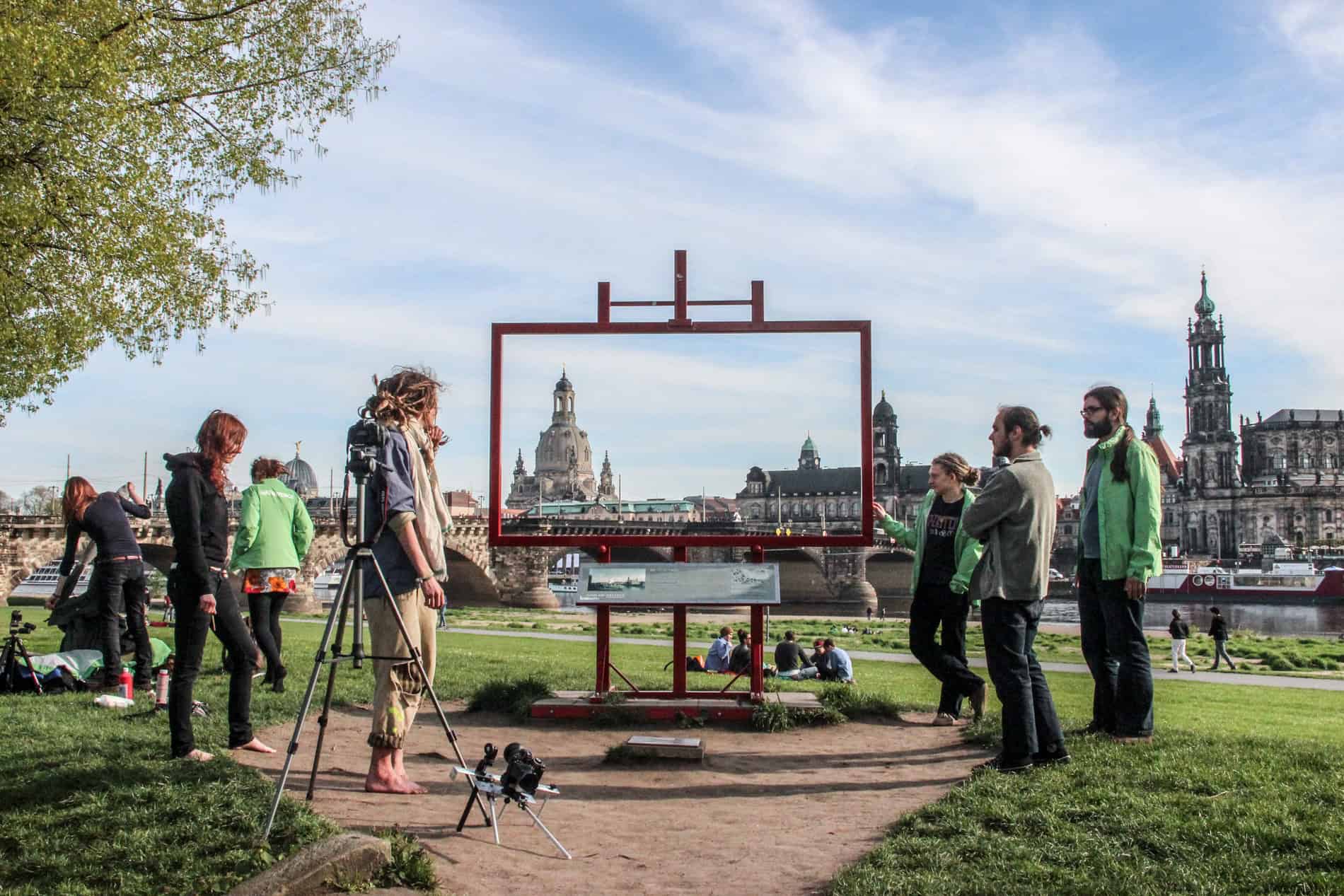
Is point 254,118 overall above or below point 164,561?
above

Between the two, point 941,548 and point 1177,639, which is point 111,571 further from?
point 1177,639

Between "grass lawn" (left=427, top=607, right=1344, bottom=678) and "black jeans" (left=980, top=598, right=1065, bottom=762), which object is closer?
"black jeans" (left=980, top=598, right=1065, bottom=762)

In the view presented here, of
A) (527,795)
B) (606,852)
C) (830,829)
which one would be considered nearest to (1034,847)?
(830,829)

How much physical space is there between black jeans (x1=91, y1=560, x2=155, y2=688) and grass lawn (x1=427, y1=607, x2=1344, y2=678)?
1340 centimetres

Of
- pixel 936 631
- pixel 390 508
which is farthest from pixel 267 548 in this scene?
pixel 936 631

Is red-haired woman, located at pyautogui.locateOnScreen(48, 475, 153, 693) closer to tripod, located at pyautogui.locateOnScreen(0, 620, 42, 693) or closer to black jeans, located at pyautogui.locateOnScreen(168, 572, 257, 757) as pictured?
tripod, located at pyautogui.locateOnScreen(0, 620, 42, 693)

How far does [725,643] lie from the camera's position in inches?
649

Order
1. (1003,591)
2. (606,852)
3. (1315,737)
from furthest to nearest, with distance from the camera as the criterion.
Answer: (1315,737) < (1003,591) < (606,852)

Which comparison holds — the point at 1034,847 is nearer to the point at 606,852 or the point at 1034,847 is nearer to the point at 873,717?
the point at 606,852

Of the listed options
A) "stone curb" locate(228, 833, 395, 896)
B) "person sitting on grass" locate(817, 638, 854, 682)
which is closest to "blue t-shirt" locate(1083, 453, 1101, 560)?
"stone curb" locate(228, 833, 395, 896)

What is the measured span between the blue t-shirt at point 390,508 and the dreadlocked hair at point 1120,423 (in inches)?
162

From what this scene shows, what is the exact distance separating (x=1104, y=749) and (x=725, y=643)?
1043 cm

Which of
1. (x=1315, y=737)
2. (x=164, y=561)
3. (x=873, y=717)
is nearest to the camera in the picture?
(x=873, y=717)

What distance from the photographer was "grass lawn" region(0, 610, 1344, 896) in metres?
4.11
